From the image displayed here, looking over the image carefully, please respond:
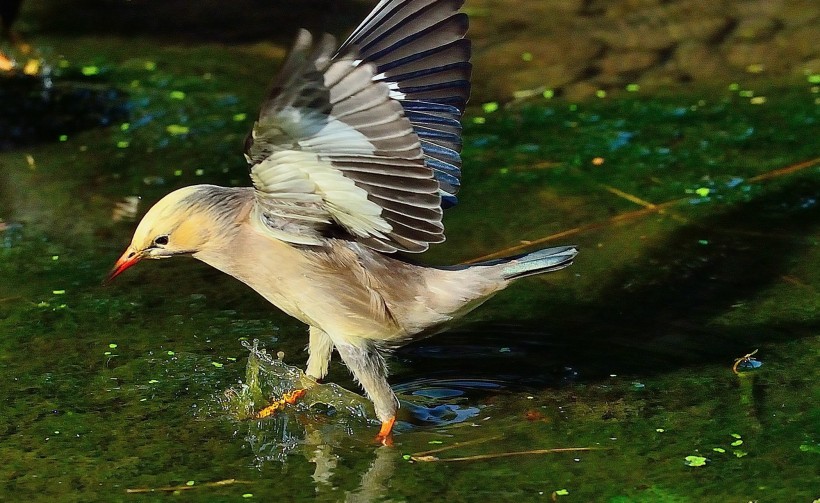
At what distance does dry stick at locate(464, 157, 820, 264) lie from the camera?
5988mm

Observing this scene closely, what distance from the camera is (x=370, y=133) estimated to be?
3.90 m

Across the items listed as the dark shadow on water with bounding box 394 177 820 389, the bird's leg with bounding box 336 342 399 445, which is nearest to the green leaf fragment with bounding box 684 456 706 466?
the dark shadow on water with bounding box 394 177 820 389

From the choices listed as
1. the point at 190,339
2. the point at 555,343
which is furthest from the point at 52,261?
the point at 555,343

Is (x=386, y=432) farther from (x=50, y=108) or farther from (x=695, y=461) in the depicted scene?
(x=50, y=108)

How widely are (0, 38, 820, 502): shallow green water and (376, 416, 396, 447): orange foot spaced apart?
0.05 m

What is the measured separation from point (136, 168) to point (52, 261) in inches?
52.7

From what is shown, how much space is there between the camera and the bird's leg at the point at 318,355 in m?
4.81

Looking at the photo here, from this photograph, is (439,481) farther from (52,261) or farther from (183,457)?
(52,261)

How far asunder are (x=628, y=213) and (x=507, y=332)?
1.45 metres

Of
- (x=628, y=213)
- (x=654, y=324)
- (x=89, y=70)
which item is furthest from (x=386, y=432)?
(x=89, y=70)

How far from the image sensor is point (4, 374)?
4.86 metres

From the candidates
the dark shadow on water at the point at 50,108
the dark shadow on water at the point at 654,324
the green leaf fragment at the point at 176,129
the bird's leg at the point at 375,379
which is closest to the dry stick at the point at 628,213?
the dark shadow on water at the point at 654,324

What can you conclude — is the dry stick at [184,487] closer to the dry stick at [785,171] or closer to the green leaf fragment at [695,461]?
the green leaf fragment at [695,461]

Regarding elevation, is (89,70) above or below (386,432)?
above
